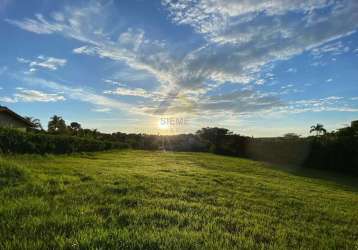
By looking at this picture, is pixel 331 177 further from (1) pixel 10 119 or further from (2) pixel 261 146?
(1) pixel 10 119

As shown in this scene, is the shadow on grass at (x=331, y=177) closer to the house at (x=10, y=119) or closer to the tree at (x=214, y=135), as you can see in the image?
the tree at (x=214, y=135)

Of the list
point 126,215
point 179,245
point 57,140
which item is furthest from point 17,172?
point 57,140

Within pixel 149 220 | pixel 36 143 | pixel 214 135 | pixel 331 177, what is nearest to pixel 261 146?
pixel 214 135

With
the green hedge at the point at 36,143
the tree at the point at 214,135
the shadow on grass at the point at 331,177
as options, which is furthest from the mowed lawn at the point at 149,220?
the tree at the point at 214,135

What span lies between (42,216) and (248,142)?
41495mm

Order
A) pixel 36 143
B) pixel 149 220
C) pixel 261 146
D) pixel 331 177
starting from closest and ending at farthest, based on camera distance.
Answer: pixel 149 220 → pixel 36 143 → pixel 331 177 → pixel 261 146

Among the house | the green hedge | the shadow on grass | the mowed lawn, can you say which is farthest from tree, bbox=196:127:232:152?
the mowed lawn

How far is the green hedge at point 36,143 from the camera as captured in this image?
19.8m

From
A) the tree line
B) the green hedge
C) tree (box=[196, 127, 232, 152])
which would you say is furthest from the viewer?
tree (box=[196, 127, 232, 152])

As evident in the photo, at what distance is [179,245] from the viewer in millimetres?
3854

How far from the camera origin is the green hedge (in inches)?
778

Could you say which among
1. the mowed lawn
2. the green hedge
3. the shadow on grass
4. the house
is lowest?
the shadow on grass

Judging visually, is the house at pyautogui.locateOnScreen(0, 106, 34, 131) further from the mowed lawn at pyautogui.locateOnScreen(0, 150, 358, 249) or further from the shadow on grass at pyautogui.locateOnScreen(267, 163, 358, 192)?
the shadow on grass at pyautogui.locateOnScreen(267, 163, 358, 192)

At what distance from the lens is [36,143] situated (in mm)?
22781
